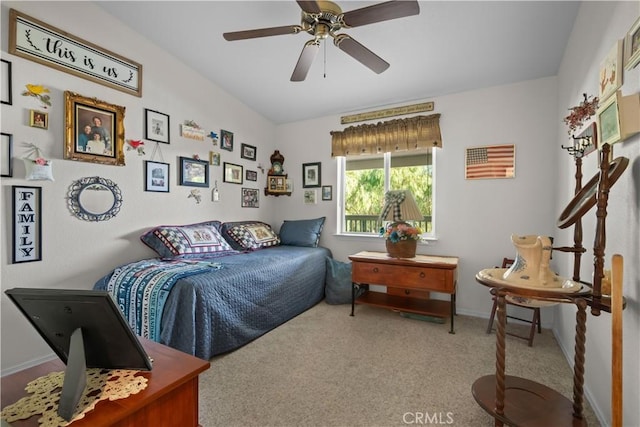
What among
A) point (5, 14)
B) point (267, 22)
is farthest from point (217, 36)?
point (5, 14)

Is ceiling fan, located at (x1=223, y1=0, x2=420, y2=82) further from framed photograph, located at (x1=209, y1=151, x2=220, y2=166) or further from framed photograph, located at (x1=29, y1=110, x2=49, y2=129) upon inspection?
framed photograph, located at (x1=209, y1=151, x2=220, y2=166)

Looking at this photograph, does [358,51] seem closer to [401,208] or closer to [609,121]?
[609,121]

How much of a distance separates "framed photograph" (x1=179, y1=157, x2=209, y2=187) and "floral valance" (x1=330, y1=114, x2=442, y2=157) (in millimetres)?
1595

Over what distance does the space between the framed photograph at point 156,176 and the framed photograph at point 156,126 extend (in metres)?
0.24

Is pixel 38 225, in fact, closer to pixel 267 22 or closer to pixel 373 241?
pixel 267 22

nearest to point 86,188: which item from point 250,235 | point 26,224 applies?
point 26,224

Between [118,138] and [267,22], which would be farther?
[118,138]

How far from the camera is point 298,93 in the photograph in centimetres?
354

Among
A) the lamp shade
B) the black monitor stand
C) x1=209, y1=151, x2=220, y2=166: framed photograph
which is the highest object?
x1=209, y1=151, x2=220, y2=166: framed photograph

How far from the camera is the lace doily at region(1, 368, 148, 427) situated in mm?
749

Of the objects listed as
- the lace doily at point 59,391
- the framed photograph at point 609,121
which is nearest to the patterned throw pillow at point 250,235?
the lace doily at point 59,391

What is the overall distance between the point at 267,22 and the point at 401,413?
2.93 metres

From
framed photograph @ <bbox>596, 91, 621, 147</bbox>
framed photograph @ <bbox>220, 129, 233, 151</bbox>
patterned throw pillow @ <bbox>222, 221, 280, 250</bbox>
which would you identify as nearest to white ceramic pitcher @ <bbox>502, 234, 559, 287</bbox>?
framed photograph @ <bbox>596, 91, 621, 147</bbox>

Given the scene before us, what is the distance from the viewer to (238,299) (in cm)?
243
